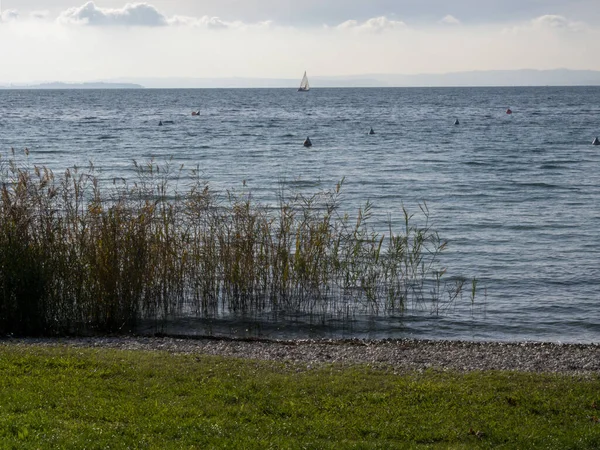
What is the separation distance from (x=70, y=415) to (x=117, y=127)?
216 ft

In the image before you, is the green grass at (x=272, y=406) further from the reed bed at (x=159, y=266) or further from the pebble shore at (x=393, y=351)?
the reed bed at (x=159, y=266)

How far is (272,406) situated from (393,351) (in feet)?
13.2

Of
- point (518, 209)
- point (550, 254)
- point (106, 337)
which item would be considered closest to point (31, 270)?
point (106, 337)

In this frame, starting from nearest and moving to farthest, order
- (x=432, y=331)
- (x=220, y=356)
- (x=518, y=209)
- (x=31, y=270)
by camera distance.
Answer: (x=220, y=356), (x=31, y=270), (x=432, y=331), (x=518, y=209)

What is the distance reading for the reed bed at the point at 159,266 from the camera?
39.7ft

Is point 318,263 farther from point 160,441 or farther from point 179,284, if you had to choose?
point 160,441

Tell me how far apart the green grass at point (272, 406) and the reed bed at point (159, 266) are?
2600 mm

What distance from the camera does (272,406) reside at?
778 centimetres

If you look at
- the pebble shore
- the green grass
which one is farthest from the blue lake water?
the green grass

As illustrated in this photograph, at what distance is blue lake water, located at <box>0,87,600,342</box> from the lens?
586 inches

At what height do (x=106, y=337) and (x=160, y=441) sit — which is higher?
(x=160, y=441)

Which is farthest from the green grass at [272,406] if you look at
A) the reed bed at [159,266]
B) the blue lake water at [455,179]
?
the blue lake water at [455,179]

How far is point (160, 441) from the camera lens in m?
6.68

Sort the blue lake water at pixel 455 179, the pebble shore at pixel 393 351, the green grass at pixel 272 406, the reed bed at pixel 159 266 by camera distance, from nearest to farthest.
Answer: the green grass at pixel 272 406 < the pebble shore at pixel 393 351 < the reed bed at pixel 159 266 < the blue lake water at pixel 455 179
